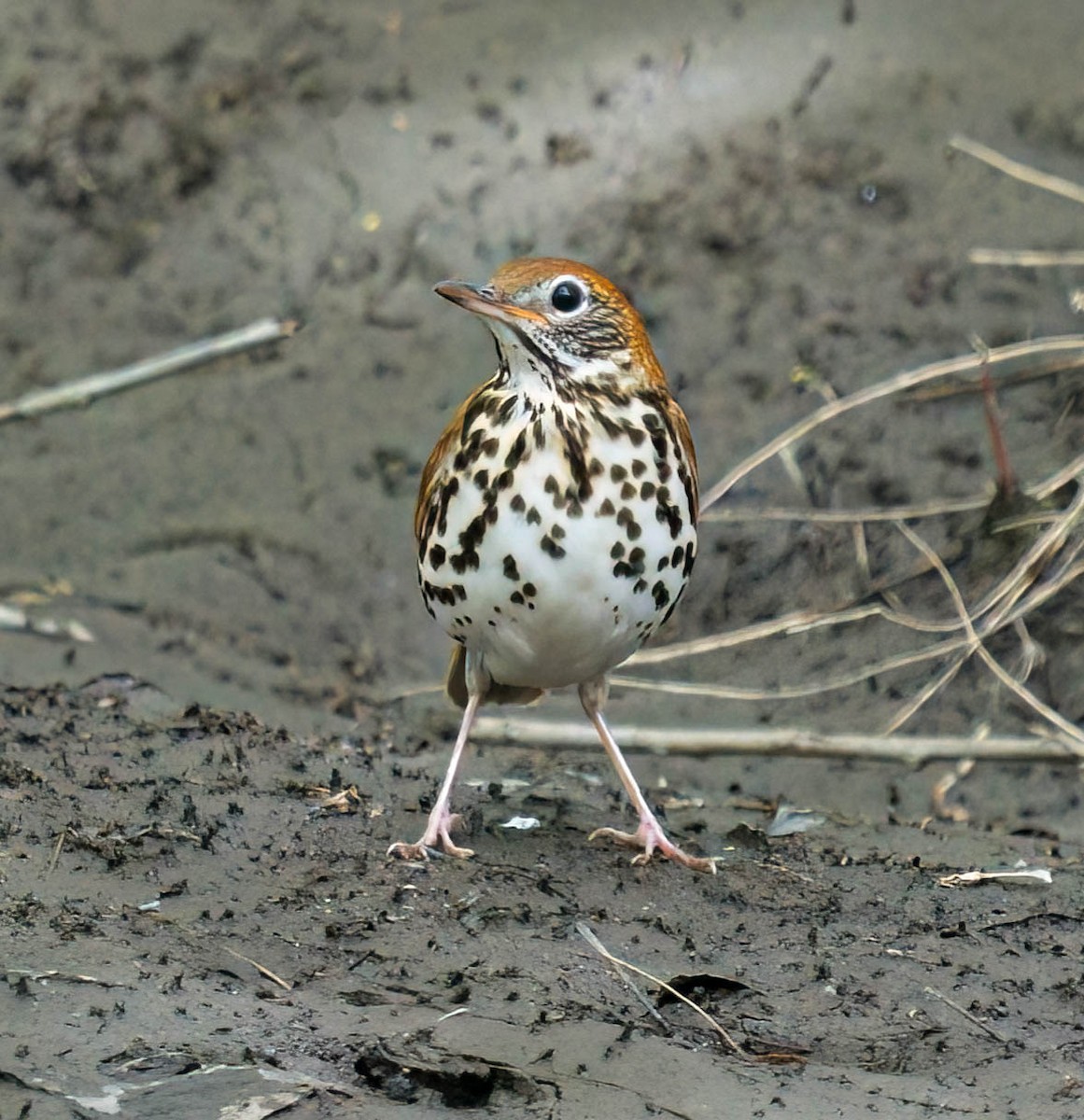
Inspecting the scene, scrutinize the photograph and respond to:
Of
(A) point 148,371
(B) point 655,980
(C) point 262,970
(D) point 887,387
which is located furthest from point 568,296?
(A) point 148,371

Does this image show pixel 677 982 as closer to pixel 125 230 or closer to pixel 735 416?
pixel 735 416

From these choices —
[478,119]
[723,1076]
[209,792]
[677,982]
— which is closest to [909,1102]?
[723,1076]

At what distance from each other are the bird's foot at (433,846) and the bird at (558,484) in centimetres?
1

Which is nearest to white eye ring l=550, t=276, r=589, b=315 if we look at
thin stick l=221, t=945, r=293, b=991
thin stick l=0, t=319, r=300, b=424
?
thin stick l=221, t=945, r=293, b=991

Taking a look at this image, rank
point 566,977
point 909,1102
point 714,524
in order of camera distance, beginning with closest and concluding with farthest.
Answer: point 909,1102 → point 566,977 → point 714,524

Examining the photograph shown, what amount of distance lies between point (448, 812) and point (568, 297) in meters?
1.58

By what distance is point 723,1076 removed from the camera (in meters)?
3.86

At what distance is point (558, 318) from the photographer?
472 cm

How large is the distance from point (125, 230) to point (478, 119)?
187 centimetres

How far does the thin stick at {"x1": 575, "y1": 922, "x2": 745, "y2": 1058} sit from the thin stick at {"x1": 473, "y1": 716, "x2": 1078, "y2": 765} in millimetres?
2325

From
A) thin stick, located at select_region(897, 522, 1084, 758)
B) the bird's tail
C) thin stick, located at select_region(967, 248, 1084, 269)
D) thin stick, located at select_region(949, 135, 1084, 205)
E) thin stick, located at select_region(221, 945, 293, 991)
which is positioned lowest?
thin stick, located at select_region(897, 522, 1084, 758)

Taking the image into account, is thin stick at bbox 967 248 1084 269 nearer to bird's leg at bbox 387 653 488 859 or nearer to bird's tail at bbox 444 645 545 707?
bird's tail at bbox 444 645 545 707

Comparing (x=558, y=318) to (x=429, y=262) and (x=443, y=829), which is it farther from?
(x=429, y=262)

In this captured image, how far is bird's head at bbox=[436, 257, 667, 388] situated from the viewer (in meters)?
4.66
